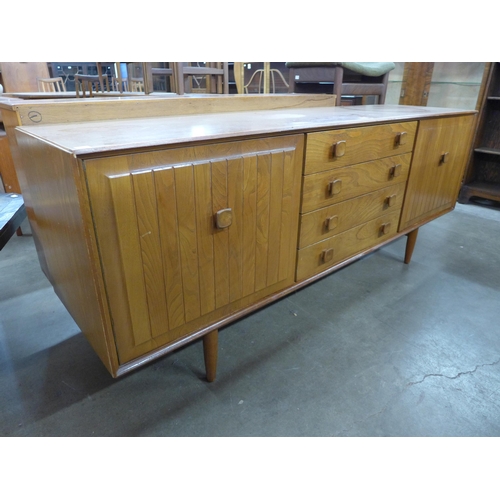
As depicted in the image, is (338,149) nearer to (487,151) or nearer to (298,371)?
(298,371)

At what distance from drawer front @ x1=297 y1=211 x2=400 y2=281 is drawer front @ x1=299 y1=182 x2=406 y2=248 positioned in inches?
0.9

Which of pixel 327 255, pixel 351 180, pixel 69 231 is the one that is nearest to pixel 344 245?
pixel 327 255

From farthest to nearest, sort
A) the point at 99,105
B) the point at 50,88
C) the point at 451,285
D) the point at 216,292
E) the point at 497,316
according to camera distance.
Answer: the point at 50,88
the point at 451,285
the point at 497,316
the point at 99,105
the point at 216,292

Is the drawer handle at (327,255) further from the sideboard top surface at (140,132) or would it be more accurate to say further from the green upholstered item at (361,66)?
the green upholstered item at (361,66)

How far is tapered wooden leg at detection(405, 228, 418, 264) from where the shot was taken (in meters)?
1.78

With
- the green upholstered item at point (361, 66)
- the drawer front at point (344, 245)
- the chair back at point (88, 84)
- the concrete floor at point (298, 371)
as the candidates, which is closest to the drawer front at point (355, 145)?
the drawer front at point (344, 245)

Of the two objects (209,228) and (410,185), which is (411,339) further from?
(209,228)

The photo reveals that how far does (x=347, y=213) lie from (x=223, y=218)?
55cm

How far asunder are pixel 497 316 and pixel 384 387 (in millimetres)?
680

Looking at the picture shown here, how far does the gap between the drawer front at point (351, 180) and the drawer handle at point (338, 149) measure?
0.05 meters

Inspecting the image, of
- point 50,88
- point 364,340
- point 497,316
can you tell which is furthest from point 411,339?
point 50,88

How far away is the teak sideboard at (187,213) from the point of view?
0.71 meters

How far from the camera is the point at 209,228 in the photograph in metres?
0.86

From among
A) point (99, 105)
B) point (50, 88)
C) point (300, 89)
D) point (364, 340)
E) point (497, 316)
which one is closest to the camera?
point (99, 105)
